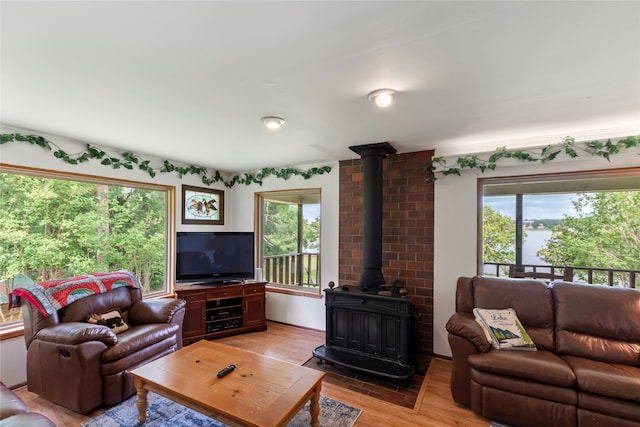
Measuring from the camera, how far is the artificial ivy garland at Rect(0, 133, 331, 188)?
285 cm

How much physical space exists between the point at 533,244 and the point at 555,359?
135cm

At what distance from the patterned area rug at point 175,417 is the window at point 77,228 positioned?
1.55m

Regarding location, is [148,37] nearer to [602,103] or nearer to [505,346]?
[602,103]

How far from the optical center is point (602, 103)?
2.13 meters

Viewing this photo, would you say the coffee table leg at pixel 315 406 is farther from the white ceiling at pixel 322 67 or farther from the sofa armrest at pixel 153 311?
the white ceiling at pixel 322 67

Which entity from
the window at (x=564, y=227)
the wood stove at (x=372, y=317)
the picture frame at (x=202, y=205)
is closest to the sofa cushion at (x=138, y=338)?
the wood stove at (x=372, y=317)

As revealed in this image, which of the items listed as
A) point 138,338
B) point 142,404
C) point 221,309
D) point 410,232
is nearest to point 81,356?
point 138,338

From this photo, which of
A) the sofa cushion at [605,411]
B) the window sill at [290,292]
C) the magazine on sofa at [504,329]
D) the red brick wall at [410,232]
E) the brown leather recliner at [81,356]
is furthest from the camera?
the window sill at [290,292]

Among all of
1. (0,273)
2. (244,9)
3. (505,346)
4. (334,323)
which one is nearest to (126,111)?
(244,9)

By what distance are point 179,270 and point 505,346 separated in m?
3.75

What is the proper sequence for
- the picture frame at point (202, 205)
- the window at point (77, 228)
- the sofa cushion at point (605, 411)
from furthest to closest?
the picture frame at point (202, 205), the window at point (77, 228), the sofa cushion at point (605, 411)

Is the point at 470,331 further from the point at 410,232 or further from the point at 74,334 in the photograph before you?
the point at 74,334

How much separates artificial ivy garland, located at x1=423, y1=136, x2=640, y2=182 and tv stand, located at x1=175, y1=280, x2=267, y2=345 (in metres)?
2.87

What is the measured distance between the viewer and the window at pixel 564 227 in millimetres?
2832
